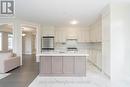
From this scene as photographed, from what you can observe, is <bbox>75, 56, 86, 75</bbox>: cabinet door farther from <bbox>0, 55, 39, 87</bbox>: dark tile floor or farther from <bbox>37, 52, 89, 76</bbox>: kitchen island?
<bbox>0, 55, 39, 87</bbox>: dark tile floor

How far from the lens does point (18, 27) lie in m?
8.84

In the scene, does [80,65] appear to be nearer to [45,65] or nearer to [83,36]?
[45,65]

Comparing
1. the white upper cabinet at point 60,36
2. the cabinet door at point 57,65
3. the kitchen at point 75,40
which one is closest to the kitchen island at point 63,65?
the cabinet door at point 57,65

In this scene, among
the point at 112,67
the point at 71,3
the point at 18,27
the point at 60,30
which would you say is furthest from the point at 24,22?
the point at 112,67

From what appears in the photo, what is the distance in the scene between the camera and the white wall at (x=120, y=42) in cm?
512

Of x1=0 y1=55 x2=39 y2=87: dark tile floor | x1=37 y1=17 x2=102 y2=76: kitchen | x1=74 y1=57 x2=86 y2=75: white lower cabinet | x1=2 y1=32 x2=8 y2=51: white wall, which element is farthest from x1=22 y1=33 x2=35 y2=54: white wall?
x1=74 y1=57 x2=86 y2=75: white lower cabinet

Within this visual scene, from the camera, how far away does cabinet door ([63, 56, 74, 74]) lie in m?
6.01

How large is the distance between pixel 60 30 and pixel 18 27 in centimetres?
325

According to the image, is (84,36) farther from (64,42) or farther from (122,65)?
(122,65)

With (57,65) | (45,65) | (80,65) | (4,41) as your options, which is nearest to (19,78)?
(45,65)

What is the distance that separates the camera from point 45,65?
19.8 ft

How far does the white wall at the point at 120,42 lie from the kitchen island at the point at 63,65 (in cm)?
129

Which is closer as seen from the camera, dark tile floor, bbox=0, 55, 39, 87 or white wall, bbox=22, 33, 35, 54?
dark tile floor, bbox=0, 55, 39, 87

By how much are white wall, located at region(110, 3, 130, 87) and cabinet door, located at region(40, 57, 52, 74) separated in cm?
242
